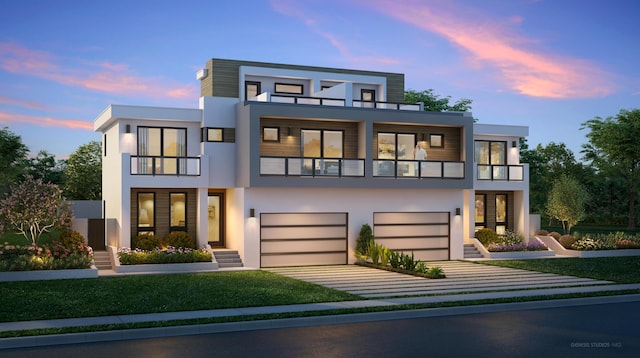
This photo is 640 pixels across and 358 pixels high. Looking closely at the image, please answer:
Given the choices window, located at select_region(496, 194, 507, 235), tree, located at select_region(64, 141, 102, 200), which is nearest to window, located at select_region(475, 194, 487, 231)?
window, located at select_region(496, 194, 507, 235)

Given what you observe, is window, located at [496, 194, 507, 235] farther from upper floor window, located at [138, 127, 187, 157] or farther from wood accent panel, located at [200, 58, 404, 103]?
upper floor window, located at [138, 127, 187, 157]

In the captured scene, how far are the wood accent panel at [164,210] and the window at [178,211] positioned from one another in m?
0.12

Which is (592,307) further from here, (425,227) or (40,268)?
(40,268)

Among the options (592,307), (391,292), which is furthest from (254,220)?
(592,307)

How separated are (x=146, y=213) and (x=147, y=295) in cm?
1064

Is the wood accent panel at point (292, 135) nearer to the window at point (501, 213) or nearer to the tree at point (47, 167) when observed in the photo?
the window at point (501, 213)

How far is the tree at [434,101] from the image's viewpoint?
57.6 metres

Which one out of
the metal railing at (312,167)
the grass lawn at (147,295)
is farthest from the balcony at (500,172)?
the grass lawn at (147,295)

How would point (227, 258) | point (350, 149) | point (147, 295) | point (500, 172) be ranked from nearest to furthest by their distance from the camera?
point (147, 295), point (227, 258), point (350, 149), point (500, 172)

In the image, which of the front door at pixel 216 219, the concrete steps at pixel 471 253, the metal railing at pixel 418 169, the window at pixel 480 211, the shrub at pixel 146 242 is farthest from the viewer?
the window at pixel 480 211

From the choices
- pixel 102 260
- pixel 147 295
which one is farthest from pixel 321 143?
pixel 147 295

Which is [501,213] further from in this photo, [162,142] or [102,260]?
[102,260]

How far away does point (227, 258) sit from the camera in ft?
94.1

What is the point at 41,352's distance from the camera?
12.8 meters
